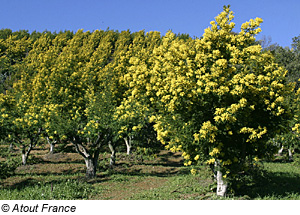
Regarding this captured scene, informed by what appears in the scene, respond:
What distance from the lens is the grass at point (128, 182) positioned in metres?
15.5

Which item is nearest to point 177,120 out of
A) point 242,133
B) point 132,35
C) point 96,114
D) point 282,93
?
point 242,133

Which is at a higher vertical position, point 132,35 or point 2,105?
point 132,35

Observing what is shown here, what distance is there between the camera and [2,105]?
95.2ft

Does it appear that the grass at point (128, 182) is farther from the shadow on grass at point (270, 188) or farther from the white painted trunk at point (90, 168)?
the white painted trunk at point (90, 168)

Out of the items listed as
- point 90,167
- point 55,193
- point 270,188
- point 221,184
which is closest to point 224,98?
point 221,184

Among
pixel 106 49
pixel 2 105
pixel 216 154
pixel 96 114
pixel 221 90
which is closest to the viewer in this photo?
pixel 221 90

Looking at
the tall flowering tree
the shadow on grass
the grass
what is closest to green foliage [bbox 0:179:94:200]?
the grass

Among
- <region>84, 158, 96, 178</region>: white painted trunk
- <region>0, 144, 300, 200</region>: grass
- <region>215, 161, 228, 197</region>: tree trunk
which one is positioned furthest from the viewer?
<region>84, 158, 96, 178</region>: white painted trunk

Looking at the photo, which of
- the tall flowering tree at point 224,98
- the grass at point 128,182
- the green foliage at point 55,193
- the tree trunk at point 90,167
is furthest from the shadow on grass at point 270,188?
the tree trunk at point 90,167

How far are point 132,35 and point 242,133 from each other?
238ft

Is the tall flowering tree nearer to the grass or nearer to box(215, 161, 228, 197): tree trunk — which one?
box(215, 161, 228, 197): tree trunk

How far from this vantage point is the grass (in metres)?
15.5

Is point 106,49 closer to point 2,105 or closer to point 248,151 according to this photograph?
point 2,105

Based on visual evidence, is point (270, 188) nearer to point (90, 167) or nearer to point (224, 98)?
point (224, 98)
